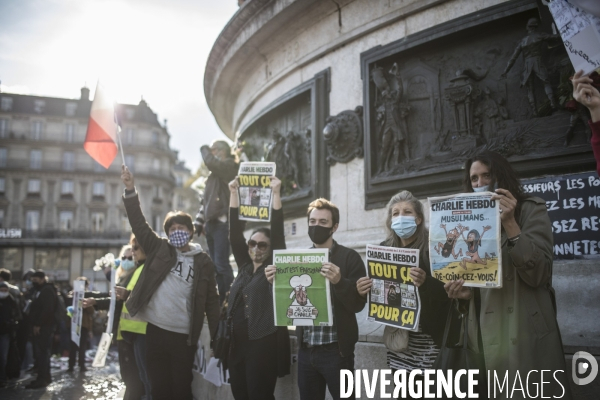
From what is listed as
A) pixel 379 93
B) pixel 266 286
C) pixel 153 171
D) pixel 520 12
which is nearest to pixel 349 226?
pixel 379 93

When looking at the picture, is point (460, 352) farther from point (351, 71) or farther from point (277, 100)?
point (277, 100)

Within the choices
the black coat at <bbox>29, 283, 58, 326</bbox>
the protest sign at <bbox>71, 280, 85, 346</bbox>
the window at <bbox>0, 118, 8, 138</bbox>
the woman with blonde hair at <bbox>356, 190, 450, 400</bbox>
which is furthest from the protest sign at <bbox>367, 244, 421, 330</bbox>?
the window at <bbox>0, 118, 8, 138</bbox>

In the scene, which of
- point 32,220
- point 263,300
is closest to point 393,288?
point 263,300

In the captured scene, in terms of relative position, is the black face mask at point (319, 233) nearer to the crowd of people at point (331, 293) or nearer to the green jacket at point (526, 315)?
the crowd of people at point (331, 293)

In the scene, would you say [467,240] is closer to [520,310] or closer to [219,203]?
[520,310]

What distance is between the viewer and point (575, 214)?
15.0ft

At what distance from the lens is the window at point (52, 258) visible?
57.6 meters

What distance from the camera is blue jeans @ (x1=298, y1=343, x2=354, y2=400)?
376 cm

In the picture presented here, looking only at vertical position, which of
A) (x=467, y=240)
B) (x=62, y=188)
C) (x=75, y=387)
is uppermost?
(x=62, y=188)

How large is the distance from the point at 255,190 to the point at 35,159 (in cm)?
6299

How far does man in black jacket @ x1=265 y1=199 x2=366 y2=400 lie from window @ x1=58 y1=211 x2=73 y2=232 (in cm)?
6100

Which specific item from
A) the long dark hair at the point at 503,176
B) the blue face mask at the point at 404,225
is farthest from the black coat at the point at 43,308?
the long dark hair at the point at 503,176

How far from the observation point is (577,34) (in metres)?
3.19

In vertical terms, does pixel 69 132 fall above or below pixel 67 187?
above
